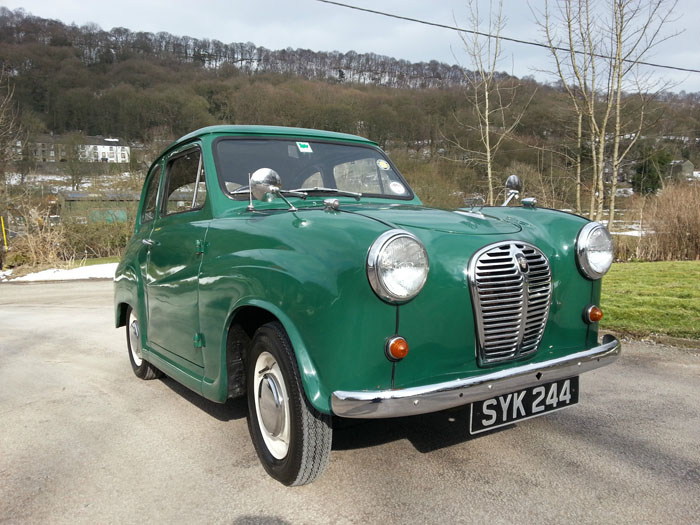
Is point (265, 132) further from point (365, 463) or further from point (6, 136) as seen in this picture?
point (6, 136)

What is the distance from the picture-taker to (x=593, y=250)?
311 cm

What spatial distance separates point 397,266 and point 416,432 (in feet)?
4.92

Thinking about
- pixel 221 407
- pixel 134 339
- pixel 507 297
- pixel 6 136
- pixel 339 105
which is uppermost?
pixel 339 105

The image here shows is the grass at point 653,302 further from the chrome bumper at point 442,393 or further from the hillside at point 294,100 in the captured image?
the hillside at point 294,100

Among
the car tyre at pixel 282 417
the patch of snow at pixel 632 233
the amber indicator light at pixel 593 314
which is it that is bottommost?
the car tyre at pixel 282 417

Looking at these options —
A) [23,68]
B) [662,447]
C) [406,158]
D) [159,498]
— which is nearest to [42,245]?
[406,158]

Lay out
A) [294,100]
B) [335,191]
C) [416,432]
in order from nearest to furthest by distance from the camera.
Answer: [416,432]
[335,191]
[294,100]

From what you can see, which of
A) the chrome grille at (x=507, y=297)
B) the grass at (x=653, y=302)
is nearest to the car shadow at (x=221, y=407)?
the chrome grille at (x=507, y=297)

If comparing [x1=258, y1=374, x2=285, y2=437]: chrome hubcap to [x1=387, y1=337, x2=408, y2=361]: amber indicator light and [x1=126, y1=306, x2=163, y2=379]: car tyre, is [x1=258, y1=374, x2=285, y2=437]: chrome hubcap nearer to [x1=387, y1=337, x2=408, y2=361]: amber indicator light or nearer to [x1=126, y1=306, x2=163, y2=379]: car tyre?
[x1=387, y1=337, x2=408, y2=361]: amber indicator light

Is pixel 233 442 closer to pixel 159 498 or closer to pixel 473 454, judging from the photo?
pixel 159 498

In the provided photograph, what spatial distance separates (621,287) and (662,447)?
19.4 ft

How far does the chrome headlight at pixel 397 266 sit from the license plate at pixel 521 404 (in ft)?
2.37

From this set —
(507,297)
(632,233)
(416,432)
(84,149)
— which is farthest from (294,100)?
(507,297)

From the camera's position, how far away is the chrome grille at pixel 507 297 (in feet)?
8.64
